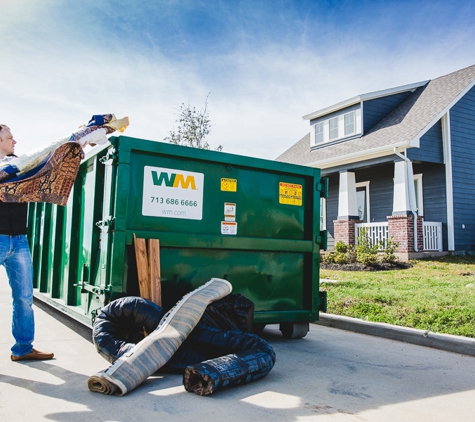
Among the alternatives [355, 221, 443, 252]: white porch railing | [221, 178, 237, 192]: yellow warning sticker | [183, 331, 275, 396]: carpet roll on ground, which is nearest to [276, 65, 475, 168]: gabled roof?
[355, 221, 443, 252]: white porch railing

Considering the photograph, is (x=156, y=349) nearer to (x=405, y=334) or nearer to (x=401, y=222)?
(x=405, y=334)

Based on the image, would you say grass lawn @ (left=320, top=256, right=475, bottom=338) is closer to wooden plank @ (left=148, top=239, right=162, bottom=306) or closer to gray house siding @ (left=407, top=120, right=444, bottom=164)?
wooden plank @ (left=148, top=239, right=162, bottom=306)

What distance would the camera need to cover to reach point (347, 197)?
53.8 ft

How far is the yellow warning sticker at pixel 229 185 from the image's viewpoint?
5.05 meters

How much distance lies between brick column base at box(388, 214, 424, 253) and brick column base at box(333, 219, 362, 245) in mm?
1655

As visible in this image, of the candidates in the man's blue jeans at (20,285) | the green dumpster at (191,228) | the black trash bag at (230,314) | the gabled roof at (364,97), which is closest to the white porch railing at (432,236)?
the gabled roof at (364,97)

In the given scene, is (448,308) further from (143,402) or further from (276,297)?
(143,402)

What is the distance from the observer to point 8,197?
3725 millimetres

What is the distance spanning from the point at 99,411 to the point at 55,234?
372 centimetres

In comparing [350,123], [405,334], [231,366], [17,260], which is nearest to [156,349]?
[231,366]

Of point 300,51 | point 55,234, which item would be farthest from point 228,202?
point 300,51

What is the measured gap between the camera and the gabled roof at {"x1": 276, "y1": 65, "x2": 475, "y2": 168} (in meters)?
15.0

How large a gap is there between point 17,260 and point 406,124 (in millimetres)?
14355

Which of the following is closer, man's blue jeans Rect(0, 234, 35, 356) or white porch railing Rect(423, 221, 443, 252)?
man's blue jeans Rect(0, 234, 35, 356)
